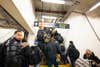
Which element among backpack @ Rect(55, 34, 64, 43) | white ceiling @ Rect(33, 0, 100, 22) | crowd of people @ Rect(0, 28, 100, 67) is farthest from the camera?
backpack @ Rect(55, 34, 64, 43)

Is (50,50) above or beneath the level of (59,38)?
beneath

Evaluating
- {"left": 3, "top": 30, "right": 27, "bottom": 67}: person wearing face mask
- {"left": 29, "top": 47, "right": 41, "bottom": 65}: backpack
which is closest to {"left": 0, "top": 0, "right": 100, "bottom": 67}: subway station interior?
{"left": 29, "top": 47, "right": 41, "bottom": 65}: backpack

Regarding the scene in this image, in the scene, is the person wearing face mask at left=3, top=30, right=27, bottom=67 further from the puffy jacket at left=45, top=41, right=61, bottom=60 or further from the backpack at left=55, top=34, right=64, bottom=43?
the backpack at left=55, top=34, right=64, bottom=43

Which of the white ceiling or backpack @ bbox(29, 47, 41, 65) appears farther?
the white ceiling

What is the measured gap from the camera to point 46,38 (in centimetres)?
640

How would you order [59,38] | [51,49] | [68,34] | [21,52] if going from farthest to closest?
[68,34]
[59,38]
[51,49]
[21,52]

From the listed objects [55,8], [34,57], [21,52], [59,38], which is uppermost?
[55,8]

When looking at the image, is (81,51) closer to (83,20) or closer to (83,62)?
(83,62)

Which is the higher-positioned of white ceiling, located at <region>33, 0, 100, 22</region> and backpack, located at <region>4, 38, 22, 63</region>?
white ceiling, located at <region>33, 0, 100, 22</region>

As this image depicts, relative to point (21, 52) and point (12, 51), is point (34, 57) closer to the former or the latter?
point (21, 52)

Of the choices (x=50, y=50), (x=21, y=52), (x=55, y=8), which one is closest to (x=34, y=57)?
(x=21, y=52)

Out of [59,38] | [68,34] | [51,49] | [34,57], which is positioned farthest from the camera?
[68,34]

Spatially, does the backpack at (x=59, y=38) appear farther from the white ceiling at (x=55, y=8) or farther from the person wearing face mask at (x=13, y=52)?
the person wearing face mask at (x=13, y=52)

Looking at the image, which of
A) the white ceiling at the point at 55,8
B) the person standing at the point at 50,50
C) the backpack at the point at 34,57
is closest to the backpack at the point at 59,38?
the white ceiling at the point at 55,8
